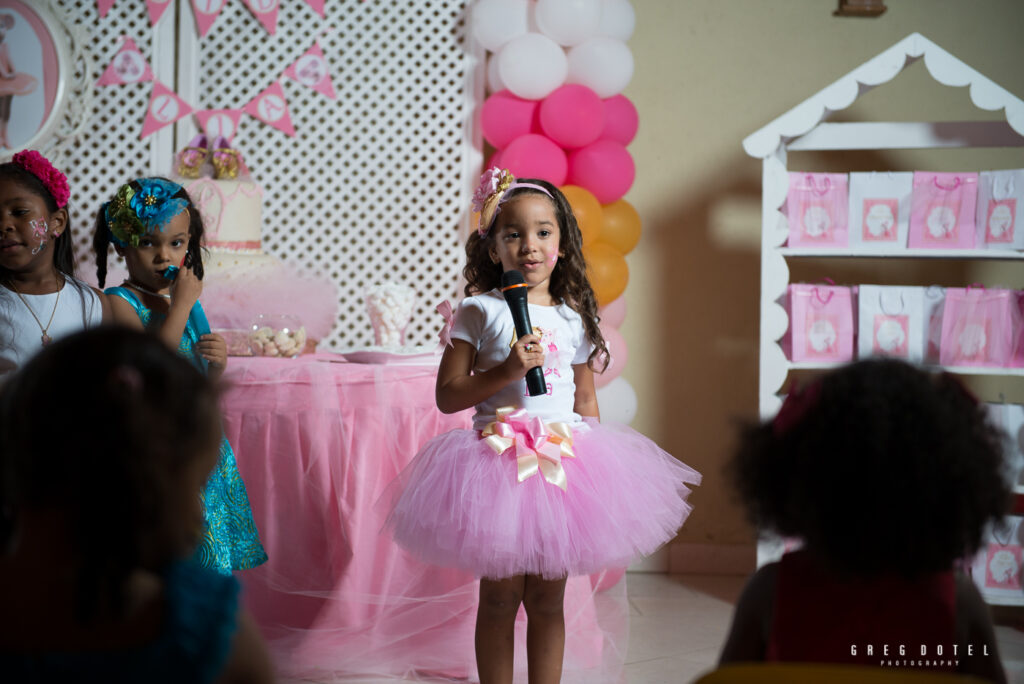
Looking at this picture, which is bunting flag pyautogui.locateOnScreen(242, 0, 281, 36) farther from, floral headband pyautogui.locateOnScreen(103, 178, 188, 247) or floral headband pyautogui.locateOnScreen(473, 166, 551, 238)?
floral headband pyautogui.locateOnScreen(473, 166, 551, 238)

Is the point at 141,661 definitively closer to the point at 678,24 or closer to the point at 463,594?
the point at 463,594

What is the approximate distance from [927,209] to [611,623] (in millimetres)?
1760

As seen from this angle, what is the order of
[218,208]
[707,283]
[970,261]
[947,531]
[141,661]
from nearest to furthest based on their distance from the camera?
[141,661]
[947,531]
[218,208]
[970,261]
[707,283]

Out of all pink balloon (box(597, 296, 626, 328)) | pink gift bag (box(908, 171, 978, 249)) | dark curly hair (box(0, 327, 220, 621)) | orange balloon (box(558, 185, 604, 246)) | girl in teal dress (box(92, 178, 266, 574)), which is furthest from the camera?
pink balloon (box(597, 296, 626, 328))

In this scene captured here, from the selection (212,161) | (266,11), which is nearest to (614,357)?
(212,161)

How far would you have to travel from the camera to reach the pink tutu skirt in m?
1.75

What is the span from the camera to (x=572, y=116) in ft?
10.5

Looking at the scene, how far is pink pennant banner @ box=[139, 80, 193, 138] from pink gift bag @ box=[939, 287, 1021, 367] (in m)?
3.00

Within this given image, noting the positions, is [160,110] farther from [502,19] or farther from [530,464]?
[530,464]

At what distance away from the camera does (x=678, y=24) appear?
3693mm

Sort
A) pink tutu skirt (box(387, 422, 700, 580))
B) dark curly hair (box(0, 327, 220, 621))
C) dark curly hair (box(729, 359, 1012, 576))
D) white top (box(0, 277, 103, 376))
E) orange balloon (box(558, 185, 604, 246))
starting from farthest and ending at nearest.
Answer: orange balloon (box(558, 185, 604, 246)) < white top (box(0, 277, 103, 376)) < pink tutu skirt (box(387, 422, 700, 580)) < dark curly hair (box(729, 359, 1012, 576)) < dark curly hair (box(0, 327, 220, 621))

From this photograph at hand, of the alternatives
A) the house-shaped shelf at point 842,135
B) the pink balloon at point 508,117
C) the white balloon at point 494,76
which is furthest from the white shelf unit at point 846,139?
the white balloon at point 494,76

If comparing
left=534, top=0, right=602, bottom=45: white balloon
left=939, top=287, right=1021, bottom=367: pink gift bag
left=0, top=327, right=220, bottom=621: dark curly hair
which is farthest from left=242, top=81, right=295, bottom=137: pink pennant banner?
left=0, top=327, right=220, bottom=621: dark curly hair

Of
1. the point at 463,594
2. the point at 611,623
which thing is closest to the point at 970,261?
the point at 611,623
